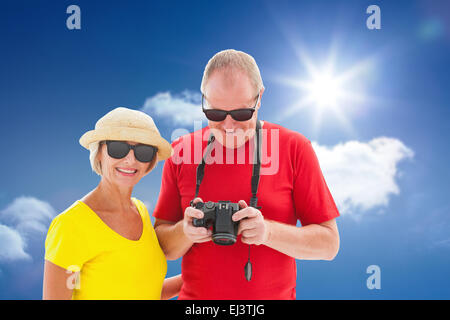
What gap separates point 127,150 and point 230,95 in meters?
0.92

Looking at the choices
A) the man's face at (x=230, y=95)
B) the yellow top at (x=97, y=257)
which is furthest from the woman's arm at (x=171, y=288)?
the man's face at (x=230, y=95)

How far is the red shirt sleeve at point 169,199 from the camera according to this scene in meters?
3.39

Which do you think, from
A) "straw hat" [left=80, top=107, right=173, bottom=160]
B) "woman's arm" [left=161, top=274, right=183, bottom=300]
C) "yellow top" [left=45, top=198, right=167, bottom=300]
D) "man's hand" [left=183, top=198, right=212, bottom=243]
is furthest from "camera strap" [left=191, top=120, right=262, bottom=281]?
"woman's arm" [left=161, top=274, right=183, bottom=300]

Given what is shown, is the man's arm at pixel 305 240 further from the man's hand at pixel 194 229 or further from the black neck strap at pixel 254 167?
the man's hand at pixel 194 229

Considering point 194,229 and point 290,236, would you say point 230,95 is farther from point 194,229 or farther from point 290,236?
point 290,236

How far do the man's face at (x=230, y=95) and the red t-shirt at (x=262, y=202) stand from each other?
0.69 ft

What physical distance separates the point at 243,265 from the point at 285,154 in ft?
3.03

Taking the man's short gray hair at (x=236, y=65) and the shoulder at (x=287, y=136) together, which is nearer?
the man's short gray hair at (x=236, y=65)

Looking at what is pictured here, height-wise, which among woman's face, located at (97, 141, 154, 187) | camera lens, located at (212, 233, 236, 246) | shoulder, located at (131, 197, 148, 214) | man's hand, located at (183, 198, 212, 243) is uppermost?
woman's face, located at (97, 141, 154, 187)

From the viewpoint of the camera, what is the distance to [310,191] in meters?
3.09

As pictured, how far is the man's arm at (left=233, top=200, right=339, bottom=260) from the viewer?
2.68 metres

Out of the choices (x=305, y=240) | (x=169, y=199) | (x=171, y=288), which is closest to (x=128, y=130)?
(x=169, y=199)

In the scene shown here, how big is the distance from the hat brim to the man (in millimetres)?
329

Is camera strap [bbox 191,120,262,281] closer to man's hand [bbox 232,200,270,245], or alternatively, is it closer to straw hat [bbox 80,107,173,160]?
man's hand [bbox 232,200,270,245]
